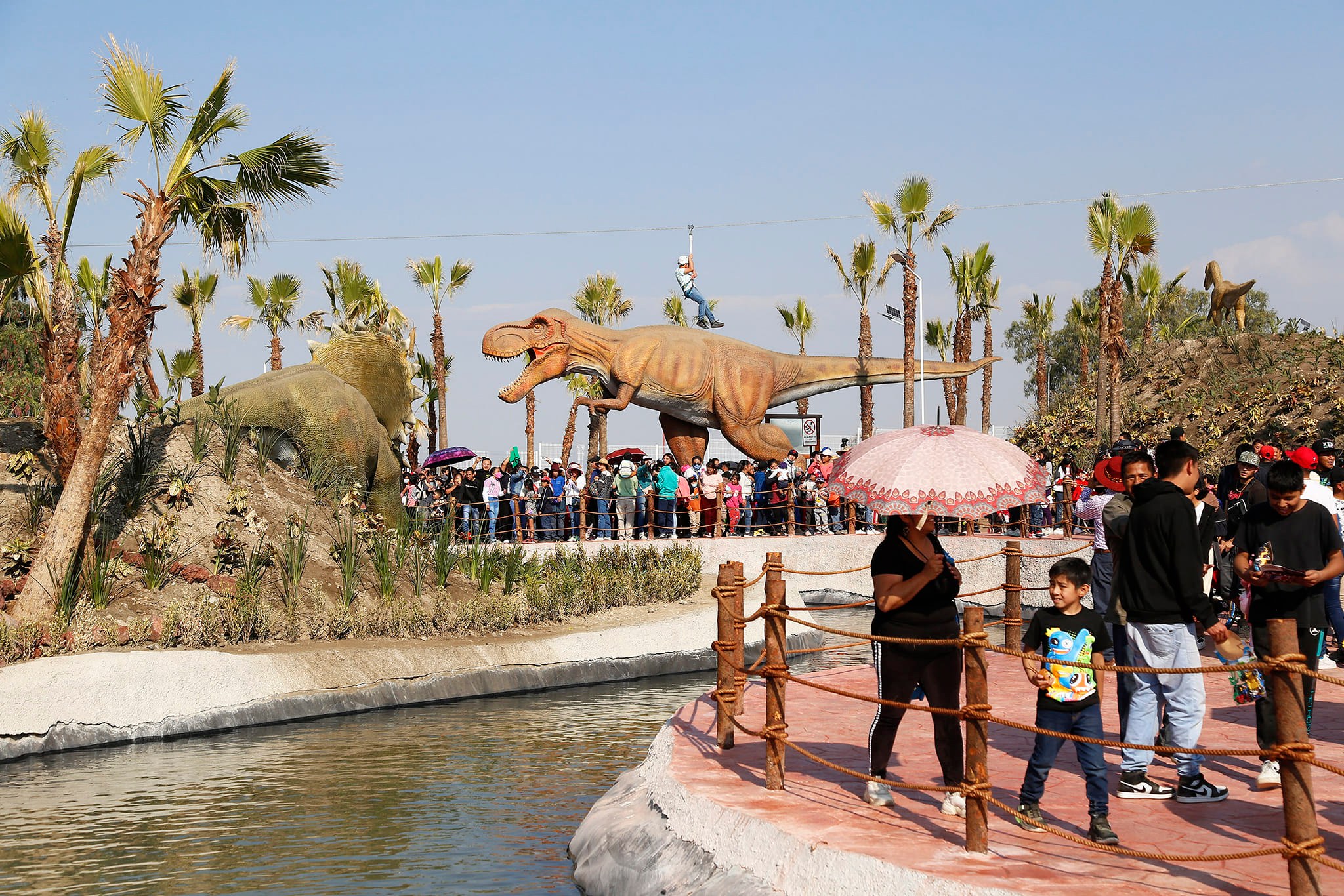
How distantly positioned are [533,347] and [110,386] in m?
10.5

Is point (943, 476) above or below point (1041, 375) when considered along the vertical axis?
below

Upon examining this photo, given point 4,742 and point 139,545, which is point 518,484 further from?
point 4,742

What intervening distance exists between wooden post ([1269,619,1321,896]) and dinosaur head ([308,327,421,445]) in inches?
734

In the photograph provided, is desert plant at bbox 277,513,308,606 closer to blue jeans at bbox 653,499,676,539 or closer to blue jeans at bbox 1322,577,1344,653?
blue jeans at bbox 653,499,676,539

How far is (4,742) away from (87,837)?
3167 mm

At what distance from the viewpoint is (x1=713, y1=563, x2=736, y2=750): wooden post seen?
292 inches

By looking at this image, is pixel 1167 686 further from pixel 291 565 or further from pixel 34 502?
pixel 34 502

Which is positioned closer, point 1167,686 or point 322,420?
point 1167,686

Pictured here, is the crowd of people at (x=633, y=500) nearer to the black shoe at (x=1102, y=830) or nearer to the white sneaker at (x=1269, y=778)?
→ the white sneaker at (x=1269, y=778)

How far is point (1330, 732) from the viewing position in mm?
7566

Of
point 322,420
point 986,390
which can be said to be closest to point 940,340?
point 986,390

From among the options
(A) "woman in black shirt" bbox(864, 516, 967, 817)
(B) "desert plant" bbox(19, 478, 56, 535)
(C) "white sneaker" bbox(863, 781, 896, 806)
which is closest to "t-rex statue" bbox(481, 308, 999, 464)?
(B) "desert plant" bbox(19, 478, 56, 535)

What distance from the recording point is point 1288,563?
618cm

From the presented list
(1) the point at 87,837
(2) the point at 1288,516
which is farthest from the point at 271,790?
(2) the point at 1288,516
